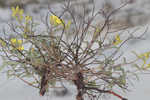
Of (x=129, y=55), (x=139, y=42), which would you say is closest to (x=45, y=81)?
(x=129, y=55)

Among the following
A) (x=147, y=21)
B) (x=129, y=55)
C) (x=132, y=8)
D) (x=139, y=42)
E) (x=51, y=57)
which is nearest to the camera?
(x=51, y=57)

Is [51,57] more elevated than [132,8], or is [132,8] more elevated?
[132,8]

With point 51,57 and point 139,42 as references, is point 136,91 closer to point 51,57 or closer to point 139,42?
point 51,57

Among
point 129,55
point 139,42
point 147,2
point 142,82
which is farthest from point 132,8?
point 142,82

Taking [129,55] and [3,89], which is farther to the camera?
[129,55]

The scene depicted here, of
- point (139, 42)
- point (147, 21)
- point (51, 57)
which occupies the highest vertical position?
point (147, 21)

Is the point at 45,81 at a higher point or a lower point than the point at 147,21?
lower

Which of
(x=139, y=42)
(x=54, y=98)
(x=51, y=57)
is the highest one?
(x=139, y=42)

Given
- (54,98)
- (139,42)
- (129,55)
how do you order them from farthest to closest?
(139,42) < (129,55) < (54,98)

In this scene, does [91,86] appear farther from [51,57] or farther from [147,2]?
[147,2]
